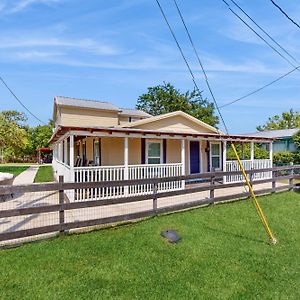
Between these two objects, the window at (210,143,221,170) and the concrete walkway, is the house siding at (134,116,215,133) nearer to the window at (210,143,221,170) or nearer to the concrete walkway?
the window at (210,143,221,170)

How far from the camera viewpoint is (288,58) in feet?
39.6

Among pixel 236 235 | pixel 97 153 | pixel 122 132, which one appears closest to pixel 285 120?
pixel 97 153

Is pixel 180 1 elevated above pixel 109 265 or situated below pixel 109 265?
above

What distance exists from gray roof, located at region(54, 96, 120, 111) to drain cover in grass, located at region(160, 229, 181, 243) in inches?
698

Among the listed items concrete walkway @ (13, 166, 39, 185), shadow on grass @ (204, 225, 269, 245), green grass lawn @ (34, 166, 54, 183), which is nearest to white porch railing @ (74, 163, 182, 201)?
shadow on grass @ (204, 225, 269, 245)

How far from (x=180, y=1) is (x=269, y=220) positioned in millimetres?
5780

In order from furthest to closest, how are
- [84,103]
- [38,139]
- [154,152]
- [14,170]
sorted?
1. [38,139]
2. [14,170]
3. [84,103]
4. [154,152]

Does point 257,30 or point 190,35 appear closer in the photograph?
point 190,35

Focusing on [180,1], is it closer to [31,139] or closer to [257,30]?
[257,30]

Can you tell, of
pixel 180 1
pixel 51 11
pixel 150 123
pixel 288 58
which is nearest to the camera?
pixel 180 1

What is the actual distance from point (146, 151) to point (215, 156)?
4877 millimetres

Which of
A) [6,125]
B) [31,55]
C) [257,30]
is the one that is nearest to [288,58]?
[257,30]

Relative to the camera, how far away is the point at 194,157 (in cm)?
1622

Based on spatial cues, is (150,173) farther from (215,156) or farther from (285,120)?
(285,120)
